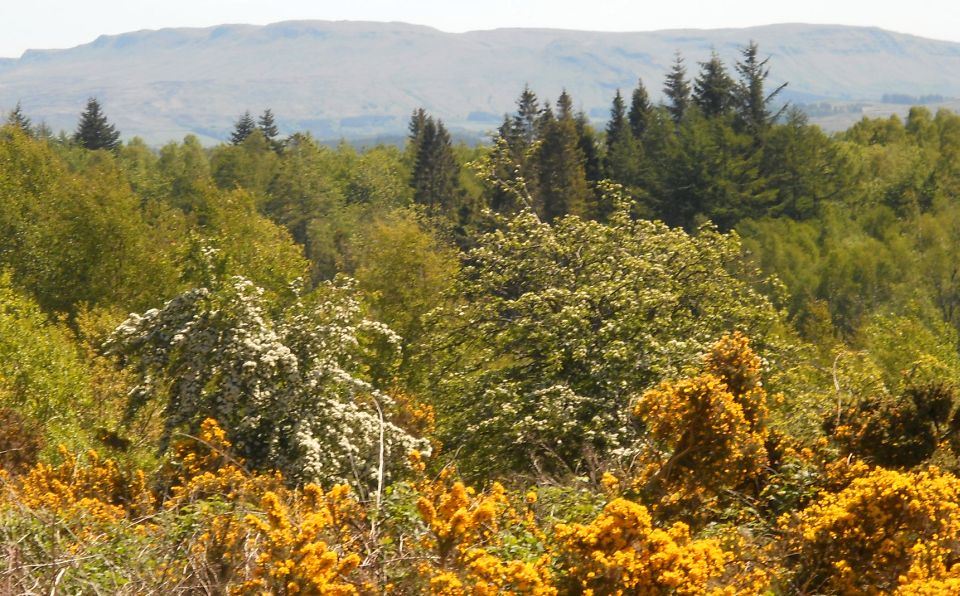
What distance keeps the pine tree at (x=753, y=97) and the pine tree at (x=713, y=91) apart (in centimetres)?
221

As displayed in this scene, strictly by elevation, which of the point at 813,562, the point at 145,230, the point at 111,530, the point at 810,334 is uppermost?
the point at 813,562

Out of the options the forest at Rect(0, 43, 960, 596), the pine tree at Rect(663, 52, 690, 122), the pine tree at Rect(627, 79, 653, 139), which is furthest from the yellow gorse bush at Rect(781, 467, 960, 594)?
the pine tree at Rect(663, 52, 690, 122)

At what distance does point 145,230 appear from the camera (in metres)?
46.4

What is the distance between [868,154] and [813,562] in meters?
78.4

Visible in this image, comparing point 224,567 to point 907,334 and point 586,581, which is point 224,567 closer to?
point 586,581

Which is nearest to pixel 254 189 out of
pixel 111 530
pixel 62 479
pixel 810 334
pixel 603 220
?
pixel 603 220

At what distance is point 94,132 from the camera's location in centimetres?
8125

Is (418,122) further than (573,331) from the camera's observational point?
Yes

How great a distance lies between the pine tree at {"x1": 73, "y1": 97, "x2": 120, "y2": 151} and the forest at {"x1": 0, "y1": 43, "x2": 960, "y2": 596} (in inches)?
1153

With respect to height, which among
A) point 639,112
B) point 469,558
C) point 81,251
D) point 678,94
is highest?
point 678,94

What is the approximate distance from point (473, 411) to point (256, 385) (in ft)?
17.9

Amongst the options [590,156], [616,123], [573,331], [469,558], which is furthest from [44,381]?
[616,123]

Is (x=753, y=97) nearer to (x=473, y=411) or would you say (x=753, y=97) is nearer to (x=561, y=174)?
(x=561, y=174)

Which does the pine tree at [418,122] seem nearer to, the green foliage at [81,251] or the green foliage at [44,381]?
the green foliage at [81,251]
